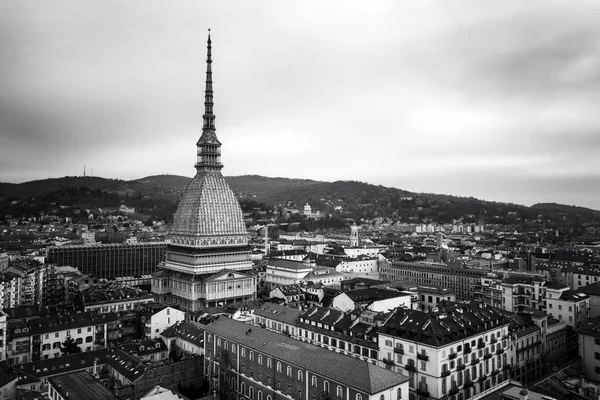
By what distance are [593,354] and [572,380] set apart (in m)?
14.9

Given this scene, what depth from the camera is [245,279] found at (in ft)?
299

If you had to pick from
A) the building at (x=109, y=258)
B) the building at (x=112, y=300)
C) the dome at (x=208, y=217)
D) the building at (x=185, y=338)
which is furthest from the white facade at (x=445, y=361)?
the building at (x=109, y=258)

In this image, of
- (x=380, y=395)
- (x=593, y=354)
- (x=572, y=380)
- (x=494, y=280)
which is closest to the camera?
(x=380, y=395)

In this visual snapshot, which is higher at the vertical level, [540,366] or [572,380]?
[572,380]

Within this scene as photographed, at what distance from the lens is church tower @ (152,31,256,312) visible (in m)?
87.8

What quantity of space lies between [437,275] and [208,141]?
59.8 meters

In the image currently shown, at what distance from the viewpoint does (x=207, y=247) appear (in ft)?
304

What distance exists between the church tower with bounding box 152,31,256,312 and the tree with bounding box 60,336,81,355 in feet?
102

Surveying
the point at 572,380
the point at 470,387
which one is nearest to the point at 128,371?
the point at 470,387

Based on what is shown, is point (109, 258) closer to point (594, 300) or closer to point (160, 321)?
point (160, 321)

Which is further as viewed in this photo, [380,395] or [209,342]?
[209,342]

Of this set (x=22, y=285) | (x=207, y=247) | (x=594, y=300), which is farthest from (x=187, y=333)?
(x=594, y=300)

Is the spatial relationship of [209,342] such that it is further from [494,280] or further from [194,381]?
[494,280]

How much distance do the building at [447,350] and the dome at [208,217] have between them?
55129mm
